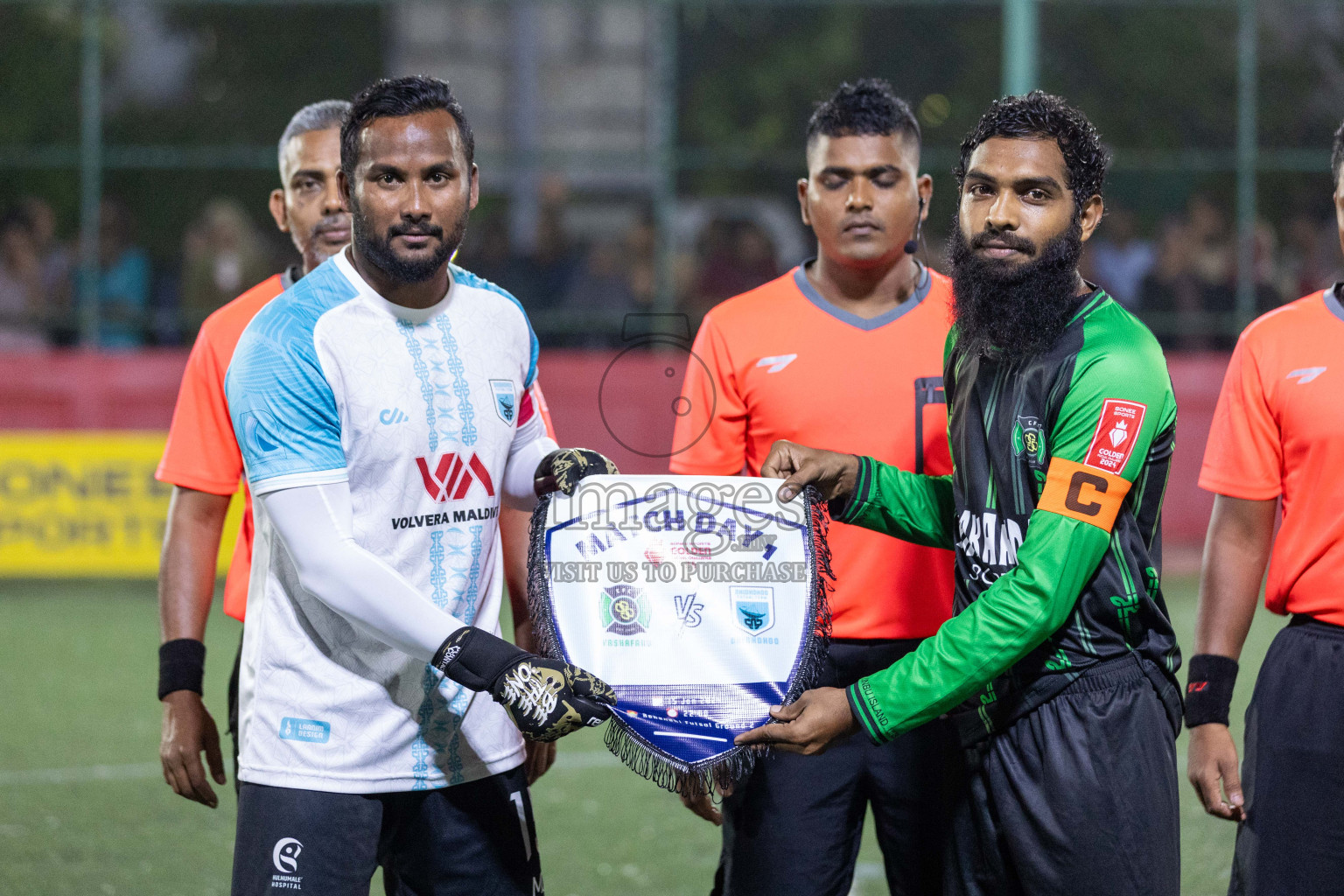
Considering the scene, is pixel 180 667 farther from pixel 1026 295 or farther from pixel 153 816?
pixel 153 816

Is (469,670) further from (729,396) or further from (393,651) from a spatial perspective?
(729,396)

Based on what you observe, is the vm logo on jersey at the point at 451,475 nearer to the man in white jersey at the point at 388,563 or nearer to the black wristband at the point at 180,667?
the man in white jersey at the point at 388,563

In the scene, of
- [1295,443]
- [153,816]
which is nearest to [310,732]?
[1295,443]

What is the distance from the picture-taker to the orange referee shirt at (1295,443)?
120 inches

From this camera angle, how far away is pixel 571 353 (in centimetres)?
1261

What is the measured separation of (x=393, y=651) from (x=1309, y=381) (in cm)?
202

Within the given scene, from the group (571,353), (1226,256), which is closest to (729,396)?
(571,353)

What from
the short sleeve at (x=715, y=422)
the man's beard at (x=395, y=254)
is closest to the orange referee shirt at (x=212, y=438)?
the man's beard at (x=395, y=254)

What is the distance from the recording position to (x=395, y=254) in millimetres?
2883

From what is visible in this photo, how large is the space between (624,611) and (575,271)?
10.8m

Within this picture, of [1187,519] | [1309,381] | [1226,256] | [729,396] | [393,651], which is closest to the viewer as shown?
[393,651]

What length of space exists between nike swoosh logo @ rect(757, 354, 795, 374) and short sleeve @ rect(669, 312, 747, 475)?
9cm

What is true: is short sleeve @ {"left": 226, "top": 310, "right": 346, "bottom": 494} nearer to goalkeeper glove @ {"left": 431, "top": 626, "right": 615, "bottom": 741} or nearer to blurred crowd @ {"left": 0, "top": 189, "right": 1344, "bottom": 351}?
goalkeeper glove @ {"left": 431, "top": 626, "right": 615, "bottom": 741}

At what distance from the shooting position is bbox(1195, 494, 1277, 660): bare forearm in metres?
3.19
